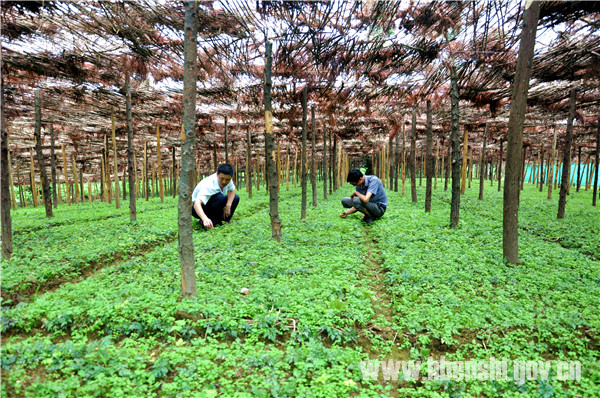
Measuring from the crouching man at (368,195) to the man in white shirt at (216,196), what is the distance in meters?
3.47

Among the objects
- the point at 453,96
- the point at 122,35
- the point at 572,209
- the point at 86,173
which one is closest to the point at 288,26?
the point at 122,35

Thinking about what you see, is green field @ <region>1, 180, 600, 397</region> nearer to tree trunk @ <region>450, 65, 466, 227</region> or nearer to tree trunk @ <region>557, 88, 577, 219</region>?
tree trunk @ <region>450, 65, 466, 227</region>

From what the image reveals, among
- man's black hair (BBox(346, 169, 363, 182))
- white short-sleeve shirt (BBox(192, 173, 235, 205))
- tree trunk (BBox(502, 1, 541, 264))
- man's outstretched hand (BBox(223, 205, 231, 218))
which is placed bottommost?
man's outstretched hand (BBox(223, 205, 231, 218))

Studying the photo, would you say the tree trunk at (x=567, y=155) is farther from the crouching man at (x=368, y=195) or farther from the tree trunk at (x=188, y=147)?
the tree trunk at (x=188, y=147)

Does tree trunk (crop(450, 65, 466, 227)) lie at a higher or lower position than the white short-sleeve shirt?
higher

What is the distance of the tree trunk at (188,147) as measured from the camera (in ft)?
12.1

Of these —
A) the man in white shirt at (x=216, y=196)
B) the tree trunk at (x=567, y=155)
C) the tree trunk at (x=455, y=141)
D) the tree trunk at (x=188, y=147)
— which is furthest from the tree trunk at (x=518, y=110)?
the tree trunk at (x=567, y=155)

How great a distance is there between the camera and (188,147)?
3691mm

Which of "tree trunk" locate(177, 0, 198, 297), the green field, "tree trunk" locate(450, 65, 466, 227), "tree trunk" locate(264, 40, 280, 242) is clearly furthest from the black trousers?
"tree trunk" locate(450, 65, 466, 227)

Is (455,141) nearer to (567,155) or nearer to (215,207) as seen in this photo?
(567,155)

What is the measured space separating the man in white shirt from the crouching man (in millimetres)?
3468

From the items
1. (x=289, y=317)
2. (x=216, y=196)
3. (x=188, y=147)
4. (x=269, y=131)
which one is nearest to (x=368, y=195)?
(x=269, y=131)

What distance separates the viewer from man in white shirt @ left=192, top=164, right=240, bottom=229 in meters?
7.84

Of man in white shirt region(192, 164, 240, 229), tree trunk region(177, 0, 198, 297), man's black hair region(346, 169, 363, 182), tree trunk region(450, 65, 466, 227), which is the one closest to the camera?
tree trunk region(177, 0, 198, 297)
